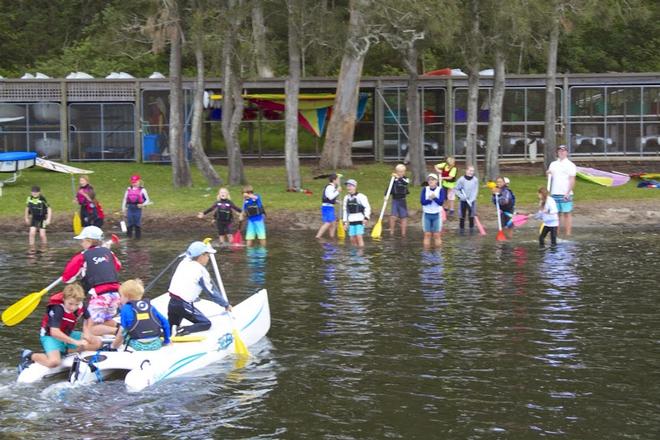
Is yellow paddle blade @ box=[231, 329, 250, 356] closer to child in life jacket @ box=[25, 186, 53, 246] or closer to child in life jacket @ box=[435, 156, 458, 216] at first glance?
child in life jacket @ box=[25, 186, 53, 246]

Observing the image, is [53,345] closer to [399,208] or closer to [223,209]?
[223,209]

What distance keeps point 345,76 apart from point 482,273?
19.6 m

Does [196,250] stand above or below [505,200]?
below

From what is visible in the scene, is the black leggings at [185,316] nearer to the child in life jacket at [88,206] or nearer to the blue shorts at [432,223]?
the blue shorts at [432,223]

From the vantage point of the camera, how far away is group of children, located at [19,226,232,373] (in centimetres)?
1236

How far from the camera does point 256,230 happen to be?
2472 centimetres

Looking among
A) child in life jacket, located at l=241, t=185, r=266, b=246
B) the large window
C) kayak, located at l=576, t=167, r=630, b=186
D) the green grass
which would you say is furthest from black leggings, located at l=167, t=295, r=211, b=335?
the large window

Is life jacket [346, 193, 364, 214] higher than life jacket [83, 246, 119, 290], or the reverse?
life jacket [346, 193, 364, 214]

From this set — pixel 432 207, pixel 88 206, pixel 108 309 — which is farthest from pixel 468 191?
pixel 108 309

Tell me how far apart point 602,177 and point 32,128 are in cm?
2063

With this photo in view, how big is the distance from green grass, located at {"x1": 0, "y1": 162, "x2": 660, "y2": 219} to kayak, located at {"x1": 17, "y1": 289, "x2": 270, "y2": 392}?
595 inches

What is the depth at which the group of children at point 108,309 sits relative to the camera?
40.5 feet

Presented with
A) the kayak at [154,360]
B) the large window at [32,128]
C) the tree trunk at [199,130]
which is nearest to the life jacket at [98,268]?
the kayak at [154,360]

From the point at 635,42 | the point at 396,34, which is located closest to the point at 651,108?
the point at 635,42
